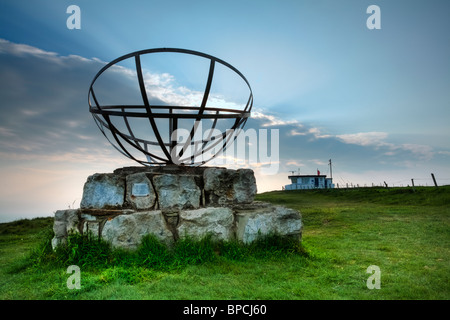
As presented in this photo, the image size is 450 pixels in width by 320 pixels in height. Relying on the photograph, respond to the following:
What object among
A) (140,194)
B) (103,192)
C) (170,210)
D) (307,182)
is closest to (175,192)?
(170,210)

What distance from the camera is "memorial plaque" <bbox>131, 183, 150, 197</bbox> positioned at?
183 inches

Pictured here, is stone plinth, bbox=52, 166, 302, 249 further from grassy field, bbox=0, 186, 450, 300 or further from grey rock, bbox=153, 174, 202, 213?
grassy field, bbox=0, 186, 450, 300

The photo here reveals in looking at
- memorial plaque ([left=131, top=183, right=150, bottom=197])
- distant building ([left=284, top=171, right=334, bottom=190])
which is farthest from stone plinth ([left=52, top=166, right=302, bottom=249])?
distant building ([left=284, top=171, right=334, bottom=190])

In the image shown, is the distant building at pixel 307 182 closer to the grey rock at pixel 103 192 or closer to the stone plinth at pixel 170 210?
the stone plinth at pixel 170 210

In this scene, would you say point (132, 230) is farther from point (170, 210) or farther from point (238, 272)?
point (238, 272)

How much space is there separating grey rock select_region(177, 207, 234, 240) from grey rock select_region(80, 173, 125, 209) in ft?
3.34

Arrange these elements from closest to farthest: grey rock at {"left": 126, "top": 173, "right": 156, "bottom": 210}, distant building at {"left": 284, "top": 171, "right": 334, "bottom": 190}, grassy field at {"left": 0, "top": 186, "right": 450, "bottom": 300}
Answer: grassy field at {"left": 0, "top": 186, "right": 450, "bottom": 300}
grey rock at {"left": 126, "top": 173, "right": 156, "bottom": 210}
distant building at {"left": 284, "top": 171, "right": 334, "bottom": 190}

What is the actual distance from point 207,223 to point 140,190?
112cm

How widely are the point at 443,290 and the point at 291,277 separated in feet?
5.36

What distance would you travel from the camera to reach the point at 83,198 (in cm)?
461

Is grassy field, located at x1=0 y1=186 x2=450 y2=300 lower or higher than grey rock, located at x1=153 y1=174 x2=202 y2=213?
lower

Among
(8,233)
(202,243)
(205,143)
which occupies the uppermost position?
(205,143)
